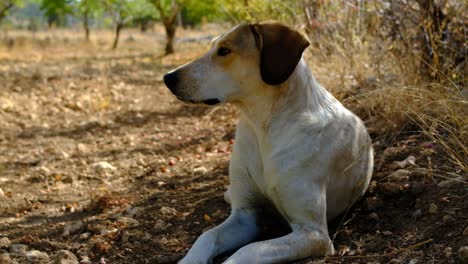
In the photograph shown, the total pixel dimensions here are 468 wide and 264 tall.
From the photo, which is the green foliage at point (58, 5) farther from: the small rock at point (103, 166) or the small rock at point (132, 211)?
the small rock at point (132, 211)

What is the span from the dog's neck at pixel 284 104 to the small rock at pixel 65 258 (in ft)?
3.99

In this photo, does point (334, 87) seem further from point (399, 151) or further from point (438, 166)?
point (438, 166)

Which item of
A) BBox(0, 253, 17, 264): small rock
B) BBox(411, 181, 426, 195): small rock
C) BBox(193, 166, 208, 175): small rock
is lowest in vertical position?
BBox(193, 166, 208, 175): small rock

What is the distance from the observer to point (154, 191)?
4.73 metres

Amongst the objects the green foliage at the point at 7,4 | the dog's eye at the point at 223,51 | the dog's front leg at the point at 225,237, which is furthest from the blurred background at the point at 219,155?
the green foliage at the point at 7,4

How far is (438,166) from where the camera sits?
A: 3.95 metres

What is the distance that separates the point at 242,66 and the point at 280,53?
0.22m

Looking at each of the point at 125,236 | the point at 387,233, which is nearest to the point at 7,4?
the point at 125,236

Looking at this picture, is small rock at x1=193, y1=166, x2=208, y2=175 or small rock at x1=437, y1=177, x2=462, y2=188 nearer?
small rock at x1=437, y1=177, x2=462, y2=188

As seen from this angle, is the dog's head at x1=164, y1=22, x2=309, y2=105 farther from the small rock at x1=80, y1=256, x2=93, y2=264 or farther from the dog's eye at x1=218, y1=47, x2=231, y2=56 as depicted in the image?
the small rock at x1=80, y1=256, x2=93, y2=264

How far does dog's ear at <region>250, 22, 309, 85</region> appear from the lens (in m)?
3.24

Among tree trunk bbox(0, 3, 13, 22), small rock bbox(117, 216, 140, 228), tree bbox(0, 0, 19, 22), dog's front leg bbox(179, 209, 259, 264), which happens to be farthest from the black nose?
tree trunk bbox(0, 3, 13, 22)

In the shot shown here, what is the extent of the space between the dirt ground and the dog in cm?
20

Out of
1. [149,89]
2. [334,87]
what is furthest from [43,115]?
[334,87]
